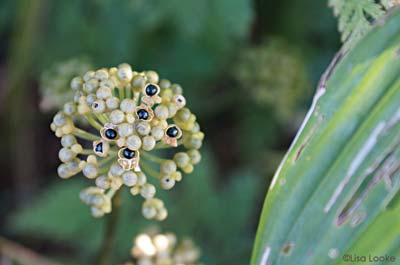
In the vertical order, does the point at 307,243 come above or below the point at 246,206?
below

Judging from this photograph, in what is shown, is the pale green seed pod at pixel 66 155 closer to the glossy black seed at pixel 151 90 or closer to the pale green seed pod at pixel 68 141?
the pale green seed pod at pixel 68 141

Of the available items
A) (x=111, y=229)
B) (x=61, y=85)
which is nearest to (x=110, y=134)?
(x=111, y=229)

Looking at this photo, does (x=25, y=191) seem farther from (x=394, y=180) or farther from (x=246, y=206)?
(x=394, y=180)

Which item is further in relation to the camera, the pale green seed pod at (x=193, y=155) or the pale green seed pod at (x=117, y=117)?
the pale green seed pod at (x=193, y=155)

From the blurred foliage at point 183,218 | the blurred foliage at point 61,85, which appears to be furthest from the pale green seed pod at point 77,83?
the blurred foliage at point 183,218

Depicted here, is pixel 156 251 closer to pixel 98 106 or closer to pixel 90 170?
pixel 90 170

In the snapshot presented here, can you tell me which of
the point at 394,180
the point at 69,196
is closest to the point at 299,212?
the point at 394,180

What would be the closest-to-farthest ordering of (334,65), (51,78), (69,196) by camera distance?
1. (334,65)
2. (51,78)
3. (69,196)
